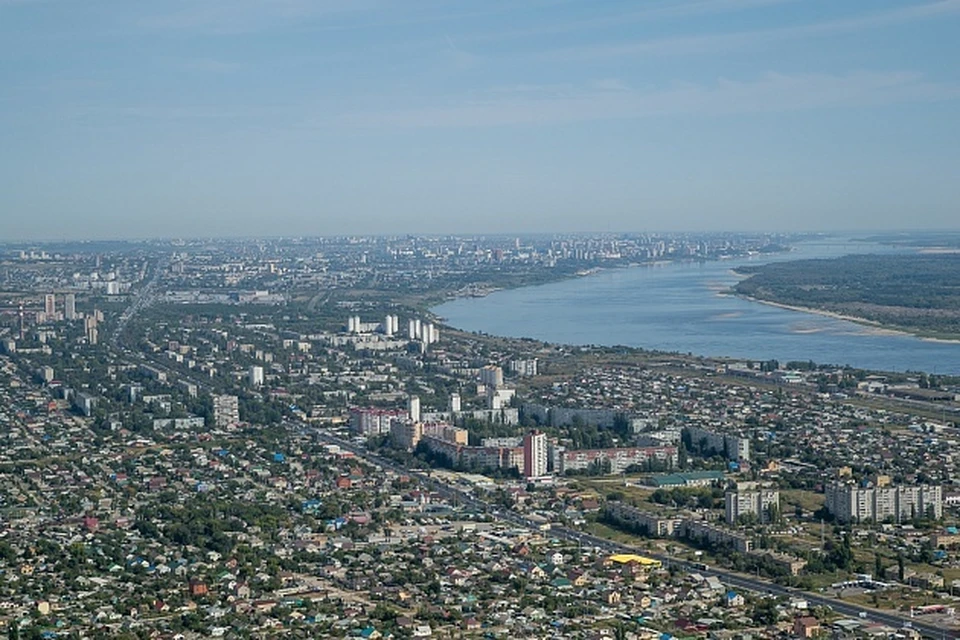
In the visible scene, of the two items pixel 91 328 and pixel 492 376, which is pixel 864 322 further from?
pixel 91 328

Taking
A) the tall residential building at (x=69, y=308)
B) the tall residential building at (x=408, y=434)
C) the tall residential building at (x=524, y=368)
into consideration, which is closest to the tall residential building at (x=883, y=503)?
the tall residential building at (x=408, y=434)

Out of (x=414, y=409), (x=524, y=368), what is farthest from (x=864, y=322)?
(x=414, y=409)

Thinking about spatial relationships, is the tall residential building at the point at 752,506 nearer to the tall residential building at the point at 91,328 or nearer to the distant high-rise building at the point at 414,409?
the distant high-rise building at the point at 414,409

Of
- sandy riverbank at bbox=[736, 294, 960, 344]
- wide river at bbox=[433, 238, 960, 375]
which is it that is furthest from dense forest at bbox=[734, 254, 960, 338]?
wide river at bbox=[433, 238, 960, 375]

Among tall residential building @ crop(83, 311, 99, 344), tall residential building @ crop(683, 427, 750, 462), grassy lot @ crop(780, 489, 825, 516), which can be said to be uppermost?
tall residential building @ crop(83, 311, 99, 344)

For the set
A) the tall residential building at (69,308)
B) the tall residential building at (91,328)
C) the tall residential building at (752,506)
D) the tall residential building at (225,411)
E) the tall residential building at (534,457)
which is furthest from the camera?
the tall residential building at (69,308)

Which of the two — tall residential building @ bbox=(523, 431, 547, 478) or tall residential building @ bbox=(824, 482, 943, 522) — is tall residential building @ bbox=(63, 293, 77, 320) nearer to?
tall residential building @ bbox=(523, 431, 547, 478)
